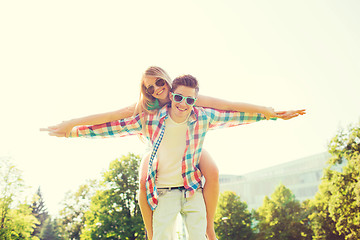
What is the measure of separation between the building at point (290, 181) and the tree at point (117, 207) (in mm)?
39617

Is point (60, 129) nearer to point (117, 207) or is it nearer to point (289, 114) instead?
point (289, 114)

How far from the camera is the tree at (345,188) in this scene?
19.3 m

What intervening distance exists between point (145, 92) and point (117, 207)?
18.8 m

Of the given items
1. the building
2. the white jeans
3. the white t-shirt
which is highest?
the building

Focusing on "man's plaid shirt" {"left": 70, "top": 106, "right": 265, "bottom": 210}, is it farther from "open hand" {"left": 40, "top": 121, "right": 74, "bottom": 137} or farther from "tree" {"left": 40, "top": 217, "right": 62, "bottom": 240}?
"tree" {"left": 40, "top": 217, "right": 62, "bottom": 240}

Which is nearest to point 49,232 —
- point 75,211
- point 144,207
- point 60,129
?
point 75,211

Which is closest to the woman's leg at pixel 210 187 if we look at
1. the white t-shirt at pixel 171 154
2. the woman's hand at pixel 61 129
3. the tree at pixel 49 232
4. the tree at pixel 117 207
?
the white t-shirt at pixel 171 154

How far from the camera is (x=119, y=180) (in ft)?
69.9

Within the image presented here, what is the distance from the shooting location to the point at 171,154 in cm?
293

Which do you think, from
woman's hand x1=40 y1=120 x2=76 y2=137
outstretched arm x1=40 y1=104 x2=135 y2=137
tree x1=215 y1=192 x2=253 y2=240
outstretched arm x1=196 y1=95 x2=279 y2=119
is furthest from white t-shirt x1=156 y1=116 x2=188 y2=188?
tree x1=215 y1=192 x2=253 y2=240

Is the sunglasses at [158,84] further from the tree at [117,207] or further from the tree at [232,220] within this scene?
the tree at [232,220]

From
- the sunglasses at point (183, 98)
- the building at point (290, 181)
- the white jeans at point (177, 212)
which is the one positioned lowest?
the white jeans at point (177, 212)

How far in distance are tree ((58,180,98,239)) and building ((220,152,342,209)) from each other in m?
35.1

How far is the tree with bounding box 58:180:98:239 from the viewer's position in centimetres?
3309
